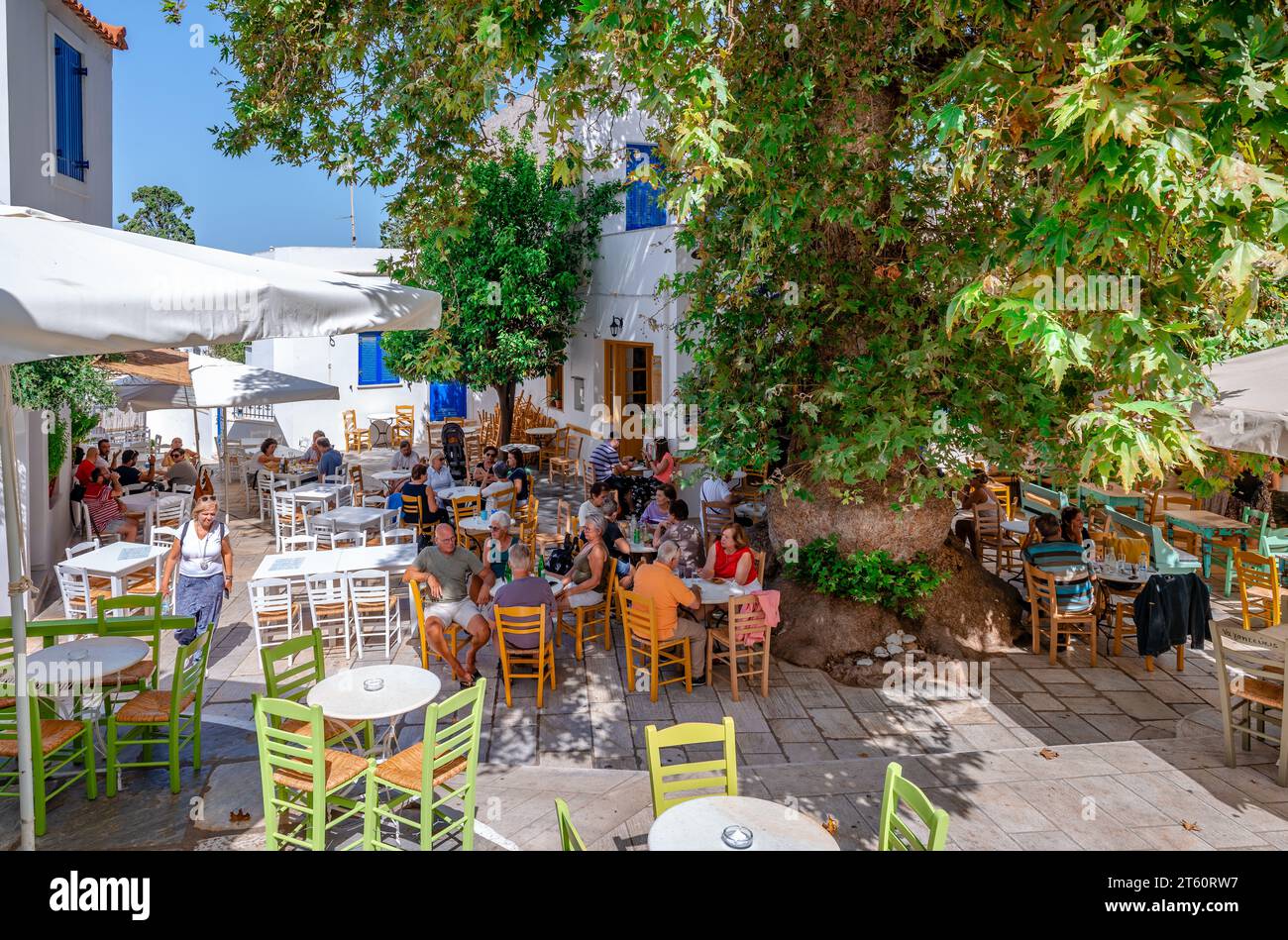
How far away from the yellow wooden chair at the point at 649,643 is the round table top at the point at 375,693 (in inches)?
88.2

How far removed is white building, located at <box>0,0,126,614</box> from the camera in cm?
880

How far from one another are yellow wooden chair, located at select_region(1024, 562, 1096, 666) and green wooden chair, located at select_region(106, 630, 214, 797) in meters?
6.90

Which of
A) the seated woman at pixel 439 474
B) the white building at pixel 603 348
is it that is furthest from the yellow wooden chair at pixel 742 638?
the seated woman at pixel 439 474

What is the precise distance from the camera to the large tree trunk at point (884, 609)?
854cm

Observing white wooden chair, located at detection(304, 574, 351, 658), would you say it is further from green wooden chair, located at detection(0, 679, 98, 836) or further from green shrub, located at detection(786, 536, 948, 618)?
green shrub, located at detection(786, 536, 948, 618)

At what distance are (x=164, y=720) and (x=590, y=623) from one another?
368 centimetres

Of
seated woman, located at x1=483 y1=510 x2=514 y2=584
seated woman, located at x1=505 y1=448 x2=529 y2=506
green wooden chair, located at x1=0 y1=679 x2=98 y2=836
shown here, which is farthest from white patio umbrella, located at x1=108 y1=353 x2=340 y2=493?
green wooden chair, located at x1=0 y1=679 x2=98 y2=836

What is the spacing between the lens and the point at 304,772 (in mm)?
4543

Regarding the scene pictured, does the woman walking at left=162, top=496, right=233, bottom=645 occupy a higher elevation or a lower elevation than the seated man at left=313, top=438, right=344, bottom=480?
lower

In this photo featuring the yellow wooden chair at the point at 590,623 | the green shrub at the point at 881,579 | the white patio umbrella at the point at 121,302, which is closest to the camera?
the white patio umbrella at the point at 121,302

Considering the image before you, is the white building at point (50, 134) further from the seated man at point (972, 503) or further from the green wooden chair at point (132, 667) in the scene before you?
the seated man at point (972, 503)

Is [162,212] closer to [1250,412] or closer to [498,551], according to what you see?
[498,551]
